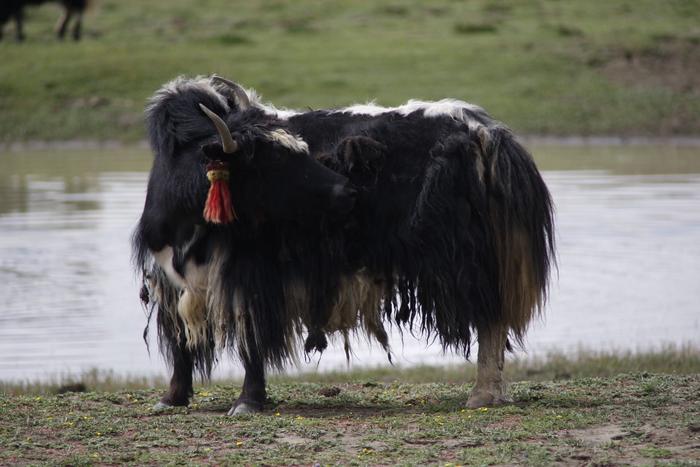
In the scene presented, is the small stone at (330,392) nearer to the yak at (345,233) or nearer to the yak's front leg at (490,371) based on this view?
the yak at (345,233)

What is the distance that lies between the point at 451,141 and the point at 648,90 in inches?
801

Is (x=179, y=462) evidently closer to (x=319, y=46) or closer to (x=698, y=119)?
(x=698, y=119)

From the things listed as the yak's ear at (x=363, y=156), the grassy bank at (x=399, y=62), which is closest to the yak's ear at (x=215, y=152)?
the yak's ear at (x=363, y=156)

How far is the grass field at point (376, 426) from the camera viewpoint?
16.7 feet

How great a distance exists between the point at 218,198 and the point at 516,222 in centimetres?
143

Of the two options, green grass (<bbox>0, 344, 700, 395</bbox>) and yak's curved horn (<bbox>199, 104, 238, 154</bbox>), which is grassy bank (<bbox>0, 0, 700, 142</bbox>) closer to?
green grass (<bbox>0, 344, 700, 395</bbox>)

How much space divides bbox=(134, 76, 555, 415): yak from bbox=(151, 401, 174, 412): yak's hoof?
16 mm

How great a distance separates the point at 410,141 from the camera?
6430 mm

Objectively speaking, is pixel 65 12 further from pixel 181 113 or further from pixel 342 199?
pixel 342 199

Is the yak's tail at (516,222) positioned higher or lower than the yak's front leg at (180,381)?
higher

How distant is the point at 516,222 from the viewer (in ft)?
20.6

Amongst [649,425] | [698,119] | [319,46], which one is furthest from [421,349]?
[319,46]

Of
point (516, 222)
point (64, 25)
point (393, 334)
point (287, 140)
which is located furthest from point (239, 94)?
point (64, 25)

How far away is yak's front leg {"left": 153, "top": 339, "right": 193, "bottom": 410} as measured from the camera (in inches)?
259
